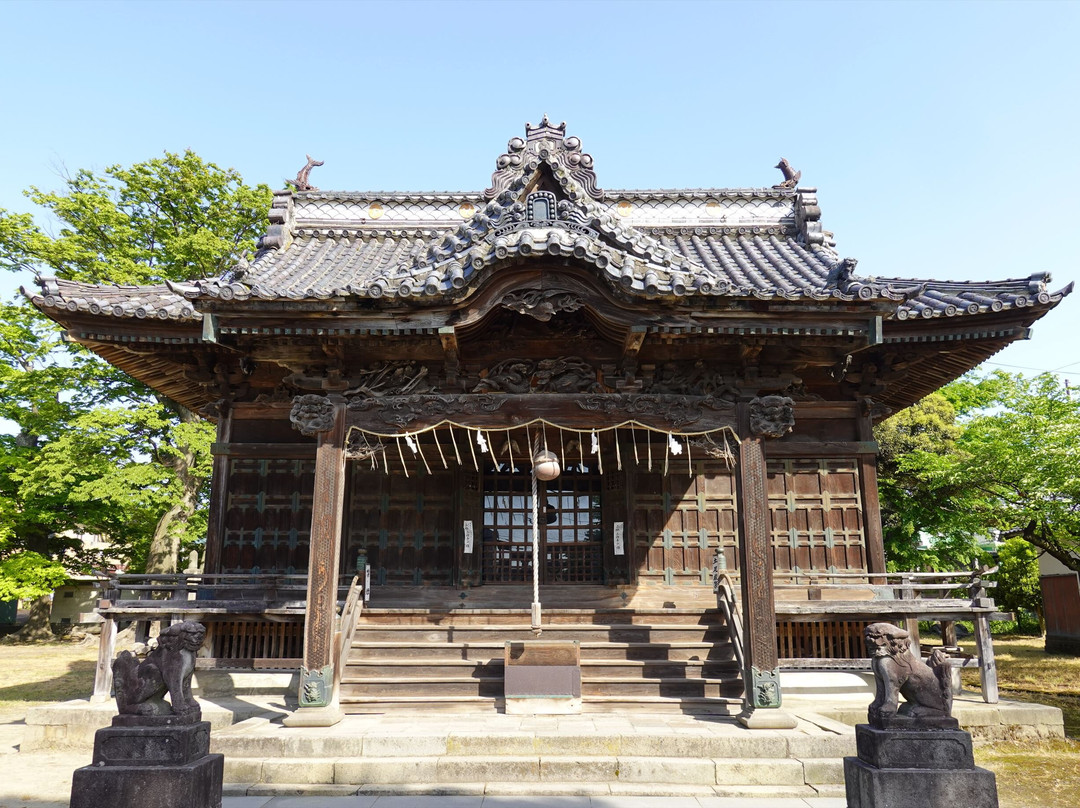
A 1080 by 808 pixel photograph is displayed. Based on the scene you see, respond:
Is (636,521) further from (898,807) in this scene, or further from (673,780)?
(898,807)

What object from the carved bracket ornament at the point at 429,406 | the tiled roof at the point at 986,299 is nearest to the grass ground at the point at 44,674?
the carved bracket ornament at the point at 429,406

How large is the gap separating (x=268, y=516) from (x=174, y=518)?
44.4 feet

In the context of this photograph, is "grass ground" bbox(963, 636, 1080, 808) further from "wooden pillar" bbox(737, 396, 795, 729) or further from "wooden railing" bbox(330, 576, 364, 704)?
"wooden railing" bbox(330, 576, 364, 704)

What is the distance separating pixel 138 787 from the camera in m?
5.73

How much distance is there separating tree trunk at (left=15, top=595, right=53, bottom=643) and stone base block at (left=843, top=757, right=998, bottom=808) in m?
29.7

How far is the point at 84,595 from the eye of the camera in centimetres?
2988

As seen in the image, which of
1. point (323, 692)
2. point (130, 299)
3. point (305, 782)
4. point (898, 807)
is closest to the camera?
point (898, 807)

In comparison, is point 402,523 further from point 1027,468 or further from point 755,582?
point 1027,468

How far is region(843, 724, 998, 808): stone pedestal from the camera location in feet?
18.7

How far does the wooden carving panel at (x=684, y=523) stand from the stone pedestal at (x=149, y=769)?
25.1 ft

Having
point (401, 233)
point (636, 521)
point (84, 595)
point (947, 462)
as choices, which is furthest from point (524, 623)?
point (84, 595)

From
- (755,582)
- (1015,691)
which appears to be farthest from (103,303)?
(1015,691)

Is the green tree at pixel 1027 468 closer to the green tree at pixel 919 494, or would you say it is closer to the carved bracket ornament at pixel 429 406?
the green tree at pixel 919 494

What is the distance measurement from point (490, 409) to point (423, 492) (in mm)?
3554
